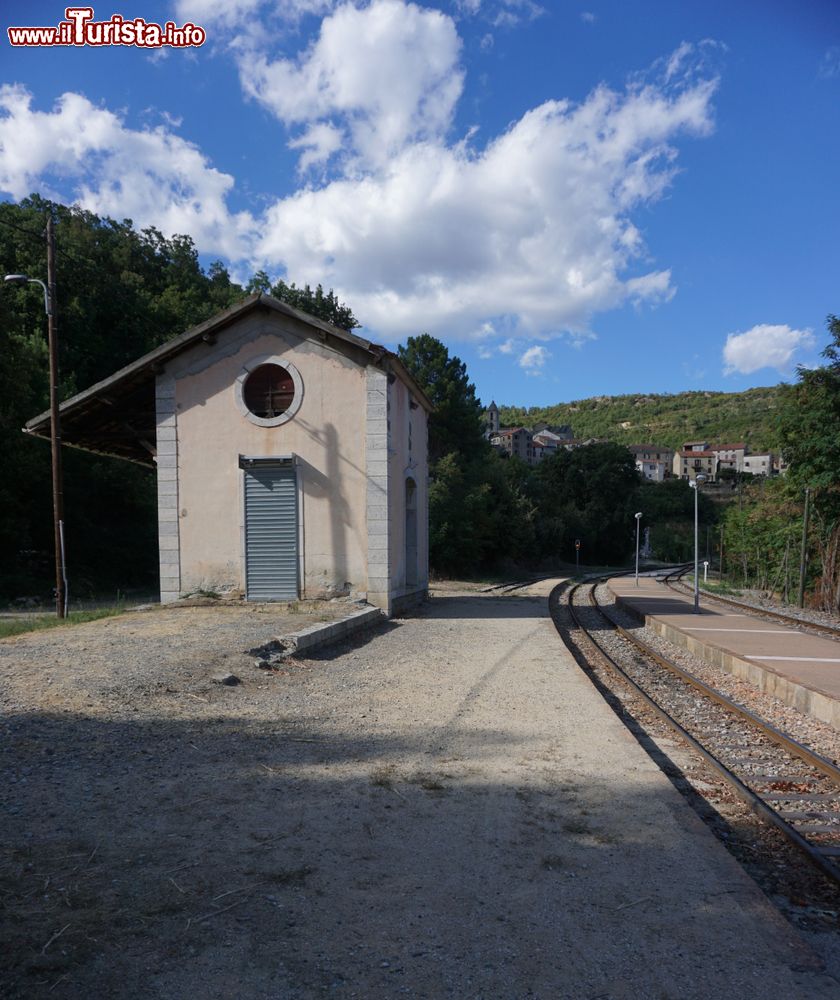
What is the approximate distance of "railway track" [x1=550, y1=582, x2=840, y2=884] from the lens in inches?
187

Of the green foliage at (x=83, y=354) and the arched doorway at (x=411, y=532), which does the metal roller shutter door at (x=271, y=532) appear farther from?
the green foliage at (x=83, y=354)

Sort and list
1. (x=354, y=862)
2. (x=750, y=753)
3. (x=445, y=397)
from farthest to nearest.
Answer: (x=445, y=397), (x=750, y=753), (x=354, y=862)

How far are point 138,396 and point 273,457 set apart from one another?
4.40 m

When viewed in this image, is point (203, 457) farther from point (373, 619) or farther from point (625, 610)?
point (625, 610)

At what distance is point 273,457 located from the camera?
14.1m

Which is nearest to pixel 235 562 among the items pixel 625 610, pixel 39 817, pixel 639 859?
pixel 39 817

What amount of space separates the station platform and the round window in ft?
32.7

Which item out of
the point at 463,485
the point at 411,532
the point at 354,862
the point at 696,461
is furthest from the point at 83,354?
the point at 696,461

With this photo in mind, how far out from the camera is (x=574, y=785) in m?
4.78

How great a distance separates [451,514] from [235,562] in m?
24.4

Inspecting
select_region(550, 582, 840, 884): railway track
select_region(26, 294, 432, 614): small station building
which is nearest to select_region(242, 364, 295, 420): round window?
select_region(26, 294, 432, 614): small station building

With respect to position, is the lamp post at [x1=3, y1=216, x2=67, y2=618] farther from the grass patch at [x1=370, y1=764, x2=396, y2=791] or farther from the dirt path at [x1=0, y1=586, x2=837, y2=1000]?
the grass patch at [x1=370, y1=764, x2=396, y2=791]

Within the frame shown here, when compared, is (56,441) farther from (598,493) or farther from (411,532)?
(598,493)

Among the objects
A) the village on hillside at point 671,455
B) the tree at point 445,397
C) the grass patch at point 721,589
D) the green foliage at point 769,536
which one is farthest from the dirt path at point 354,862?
the village on hillside at point 671,455
